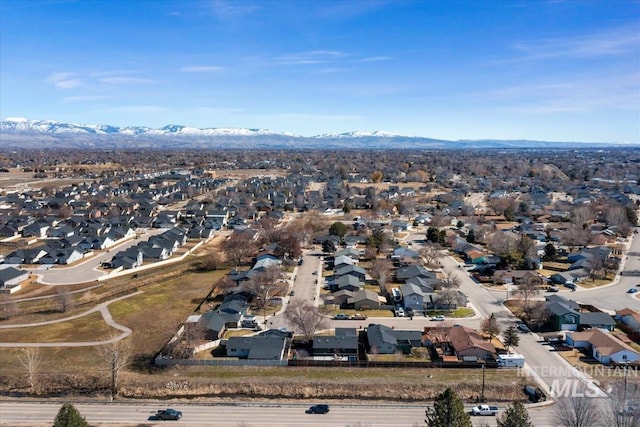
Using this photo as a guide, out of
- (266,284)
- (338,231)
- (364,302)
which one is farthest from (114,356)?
(338,231)

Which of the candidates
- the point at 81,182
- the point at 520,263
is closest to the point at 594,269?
the point at 520,263

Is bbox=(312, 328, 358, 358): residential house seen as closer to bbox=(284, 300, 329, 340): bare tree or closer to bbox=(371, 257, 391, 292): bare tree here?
bbox=(284, 300, 329, 340): bare tree

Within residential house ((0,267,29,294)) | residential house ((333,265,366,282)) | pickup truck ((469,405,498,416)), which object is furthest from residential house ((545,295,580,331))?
residential house ((0,267,29,294))

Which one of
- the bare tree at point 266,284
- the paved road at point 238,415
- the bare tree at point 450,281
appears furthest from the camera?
the bare tree at point 450,281

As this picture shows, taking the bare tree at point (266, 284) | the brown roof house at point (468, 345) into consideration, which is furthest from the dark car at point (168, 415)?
the brown roof house at point (468, 345)

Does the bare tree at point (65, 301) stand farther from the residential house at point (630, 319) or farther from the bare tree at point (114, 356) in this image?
the residential house at point (630, 319)
